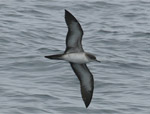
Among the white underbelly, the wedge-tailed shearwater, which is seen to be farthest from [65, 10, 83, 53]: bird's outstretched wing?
the white underbelly

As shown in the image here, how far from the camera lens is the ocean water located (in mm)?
11805

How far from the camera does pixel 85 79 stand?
1044 centimetres

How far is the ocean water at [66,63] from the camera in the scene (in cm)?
1180

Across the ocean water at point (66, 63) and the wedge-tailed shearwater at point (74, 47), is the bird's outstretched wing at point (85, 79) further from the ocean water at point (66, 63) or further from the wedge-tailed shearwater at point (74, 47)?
the ocean water at point (66, 63)

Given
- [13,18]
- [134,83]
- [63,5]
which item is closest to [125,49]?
[134,83]

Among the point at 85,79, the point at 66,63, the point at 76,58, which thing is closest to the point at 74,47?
the point at 76,58

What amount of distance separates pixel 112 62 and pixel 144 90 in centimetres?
202

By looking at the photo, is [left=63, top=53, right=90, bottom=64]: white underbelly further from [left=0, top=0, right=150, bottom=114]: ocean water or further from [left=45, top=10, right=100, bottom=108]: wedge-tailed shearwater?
[left=0, top=0, right=150, bottom=114]: ocean water

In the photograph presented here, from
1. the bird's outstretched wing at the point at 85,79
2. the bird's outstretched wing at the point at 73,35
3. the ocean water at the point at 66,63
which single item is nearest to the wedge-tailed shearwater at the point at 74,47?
the bird's outstretched wing at the point at 73,35

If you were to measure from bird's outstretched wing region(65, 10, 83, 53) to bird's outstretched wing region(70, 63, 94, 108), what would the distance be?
2.23 ft

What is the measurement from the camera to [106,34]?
17.2 metres

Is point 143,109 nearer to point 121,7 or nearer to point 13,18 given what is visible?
point 13,18

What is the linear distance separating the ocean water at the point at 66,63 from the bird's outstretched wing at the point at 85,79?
3.47 feet

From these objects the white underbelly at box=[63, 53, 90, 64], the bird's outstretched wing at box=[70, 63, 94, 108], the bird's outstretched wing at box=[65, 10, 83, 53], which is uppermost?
the bird's outstretched wing at box=[65, 10, 83, 53]
